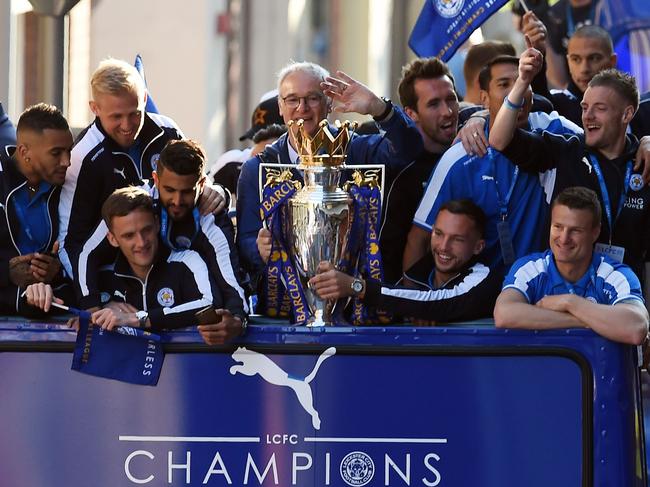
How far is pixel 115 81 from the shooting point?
6023mm

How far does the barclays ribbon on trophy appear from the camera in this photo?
543 centimetres

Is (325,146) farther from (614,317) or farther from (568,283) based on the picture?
(614,317)

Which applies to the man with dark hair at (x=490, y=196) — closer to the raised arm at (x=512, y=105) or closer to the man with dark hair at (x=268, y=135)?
the raised arm at (x=512, y=105)

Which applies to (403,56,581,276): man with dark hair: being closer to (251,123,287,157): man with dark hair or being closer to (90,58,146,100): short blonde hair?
(90,58,146,100): short blonde hair

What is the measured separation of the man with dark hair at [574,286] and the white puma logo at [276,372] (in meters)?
0.69

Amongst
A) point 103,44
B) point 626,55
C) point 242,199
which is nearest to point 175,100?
point 103,44

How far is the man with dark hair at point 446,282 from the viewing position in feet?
17.9

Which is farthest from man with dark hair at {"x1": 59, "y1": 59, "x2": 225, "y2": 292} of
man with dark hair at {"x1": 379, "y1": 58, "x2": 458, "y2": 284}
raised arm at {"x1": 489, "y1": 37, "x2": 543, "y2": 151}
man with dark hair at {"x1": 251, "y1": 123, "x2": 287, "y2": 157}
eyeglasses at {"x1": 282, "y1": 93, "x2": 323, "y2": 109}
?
man with dark hair at {"x1": 251, "y1": 123, "x2": 287, "y2": 157}

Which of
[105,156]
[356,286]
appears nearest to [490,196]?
[356,286]

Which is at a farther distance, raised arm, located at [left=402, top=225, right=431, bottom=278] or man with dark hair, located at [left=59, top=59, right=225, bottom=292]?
raised arm, located at [left=402, top=225, right=431, bottom=278]

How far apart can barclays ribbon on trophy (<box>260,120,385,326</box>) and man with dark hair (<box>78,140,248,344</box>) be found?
0.65 ft

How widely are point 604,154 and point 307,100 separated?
119 centimetres

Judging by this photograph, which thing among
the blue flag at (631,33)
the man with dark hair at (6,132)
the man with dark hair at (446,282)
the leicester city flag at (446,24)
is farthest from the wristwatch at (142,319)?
the blue flag at (631,33)

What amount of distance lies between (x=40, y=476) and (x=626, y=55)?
5769 mm
